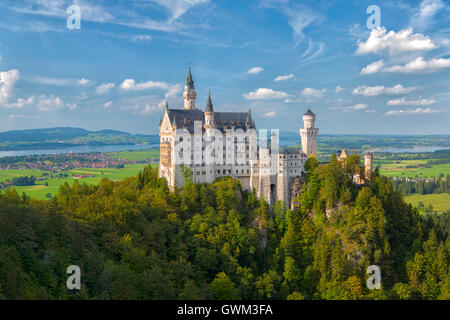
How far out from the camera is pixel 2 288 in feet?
105

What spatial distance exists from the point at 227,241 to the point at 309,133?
28.5 m

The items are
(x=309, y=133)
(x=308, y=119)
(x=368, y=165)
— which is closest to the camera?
(x=368, y=165)

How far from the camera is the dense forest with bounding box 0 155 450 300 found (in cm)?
4181

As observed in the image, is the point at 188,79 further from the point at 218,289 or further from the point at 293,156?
the point at 218,289

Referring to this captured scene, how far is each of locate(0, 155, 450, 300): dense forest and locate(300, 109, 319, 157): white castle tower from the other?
5.53 meters

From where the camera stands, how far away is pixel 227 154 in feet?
241

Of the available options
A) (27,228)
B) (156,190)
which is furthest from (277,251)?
(27,228)

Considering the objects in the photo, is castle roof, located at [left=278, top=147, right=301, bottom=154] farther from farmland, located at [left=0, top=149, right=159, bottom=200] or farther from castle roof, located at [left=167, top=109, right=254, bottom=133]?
farmland, located at [left=0, top=149, right=159, bottom=200]

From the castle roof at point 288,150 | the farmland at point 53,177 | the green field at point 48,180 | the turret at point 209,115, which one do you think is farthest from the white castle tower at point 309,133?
the farmland at point 53,177

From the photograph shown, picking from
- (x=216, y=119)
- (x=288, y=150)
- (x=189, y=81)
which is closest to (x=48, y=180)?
(x=189, y=81)

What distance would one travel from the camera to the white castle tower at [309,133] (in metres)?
76.8

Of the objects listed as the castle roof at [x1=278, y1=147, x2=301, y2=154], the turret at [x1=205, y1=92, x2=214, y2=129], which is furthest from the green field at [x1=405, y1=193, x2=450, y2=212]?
the turret at [x1=205, y1=92, x2=214, y2=129]

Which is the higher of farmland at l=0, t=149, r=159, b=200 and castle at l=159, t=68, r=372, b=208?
castle at l=159, t=68, r=372, b=208

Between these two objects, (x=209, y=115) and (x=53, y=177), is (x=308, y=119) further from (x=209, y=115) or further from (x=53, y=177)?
(x=53, y=177)
